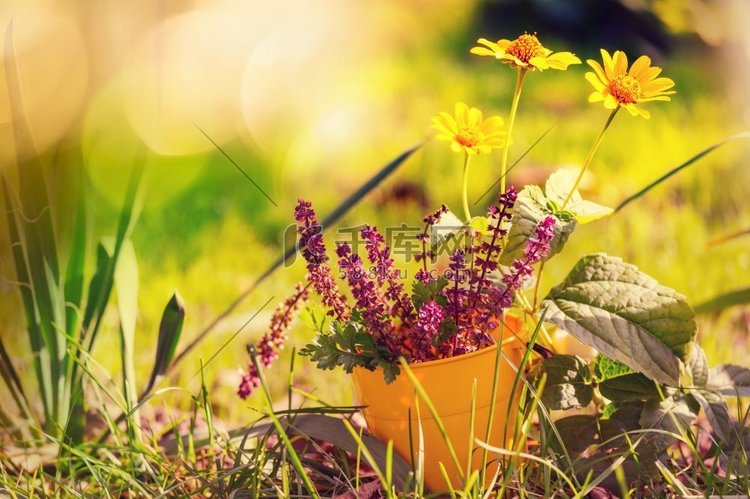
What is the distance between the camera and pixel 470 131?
1.10 meters

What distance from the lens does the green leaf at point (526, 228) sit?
1092 millimetres

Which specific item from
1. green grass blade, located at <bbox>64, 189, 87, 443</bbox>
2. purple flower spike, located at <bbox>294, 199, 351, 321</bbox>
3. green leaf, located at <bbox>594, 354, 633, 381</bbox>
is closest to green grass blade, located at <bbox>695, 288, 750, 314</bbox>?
green leaf, located at <bbox>594, 354, 633, 381</bbox>

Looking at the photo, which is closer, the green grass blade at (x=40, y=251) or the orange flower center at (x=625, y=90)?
the orange flower center at (x=625, y=90)

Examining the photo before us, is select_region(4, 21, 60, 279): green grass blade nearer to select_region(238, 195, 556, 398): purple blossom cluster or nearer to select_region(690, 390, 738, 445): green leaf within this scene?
select_region(238, 195, 556, 398): purple blossom cluster

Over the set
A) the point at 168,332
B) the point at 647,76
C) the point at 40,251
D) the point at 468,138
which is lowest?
the point at 168,332

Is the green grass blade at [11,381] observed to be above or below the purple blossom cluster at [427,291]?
below

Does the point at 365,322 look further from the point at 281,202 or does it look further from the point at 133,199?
A: the point at 281,202

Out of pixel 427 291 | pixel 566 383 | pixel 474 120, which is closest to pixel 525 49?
pixel 474 120

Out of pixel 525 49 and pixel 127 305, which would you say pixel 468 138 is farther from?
pixel 127 305

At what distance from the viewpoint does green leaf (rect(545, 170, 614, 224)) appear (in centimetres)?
115

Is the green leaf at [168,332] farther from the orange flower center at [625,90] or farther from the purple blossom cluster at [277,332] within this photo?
the orange flower center at [625,90]

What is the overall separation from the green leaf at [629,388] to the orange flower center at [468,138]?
40 centimetres

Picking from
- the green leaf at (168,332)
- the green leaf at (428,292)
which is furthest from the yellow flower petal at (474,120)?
the green leaf at (168,332)

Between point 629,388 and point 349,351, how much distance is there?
40 cm
